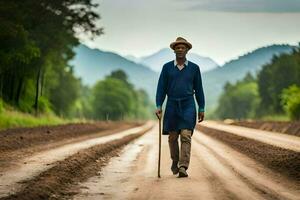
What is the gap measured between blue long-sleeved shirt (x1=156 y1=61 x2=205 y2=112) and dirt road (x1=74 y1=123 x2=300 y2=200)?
1459mm

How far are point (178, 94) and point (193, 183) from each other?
2306 mm

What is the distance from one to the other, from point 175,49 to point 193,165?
3.03m

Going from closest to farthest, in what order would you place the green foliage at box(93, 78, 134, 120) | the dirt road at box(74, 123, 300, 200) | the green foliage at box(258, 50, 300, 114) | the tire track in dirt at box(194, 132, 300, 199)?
the dirt road at box(74, 123, 300, 200), the tire track in dirt at box(194, 132, 300, 199), the green foliage at box(258, 50, 300, 114), the green foliage at box(93, 78, 134, 120)

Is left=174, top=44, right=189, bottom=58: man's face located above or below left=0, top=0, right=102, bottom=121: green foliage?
below

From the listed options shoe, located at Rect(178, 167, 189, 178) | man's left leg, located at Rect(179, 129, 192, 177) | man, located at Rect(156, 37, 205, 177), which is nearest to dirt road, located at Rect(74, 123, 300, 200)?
shoe, located at Rect(178, 167, 189, 178)

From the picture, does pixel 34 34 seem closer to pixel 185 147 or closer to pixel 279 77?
pixel 185 147

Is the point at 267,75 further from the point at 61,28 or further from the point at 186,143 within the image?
the point at 186,143

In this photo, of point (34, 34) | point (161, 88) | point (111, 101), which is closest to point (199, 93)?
point (161, 88)

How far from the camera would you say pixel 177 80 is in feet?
39.1

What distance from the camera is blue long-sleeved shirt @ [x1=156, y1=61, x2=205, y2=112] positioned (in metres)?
11.9

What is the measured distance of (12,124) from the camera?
113 feet

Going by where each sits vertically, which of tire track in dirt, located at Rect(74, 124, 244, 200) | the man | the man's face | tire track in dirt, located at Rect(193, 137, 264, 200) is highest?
the man's face

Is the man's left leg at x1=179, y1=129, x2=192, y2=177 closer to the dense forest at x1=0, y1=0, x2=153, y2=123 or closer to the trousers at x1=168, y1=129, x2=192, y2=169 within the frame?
the trousers at x1=168, y1=129, x2=192, y2=169

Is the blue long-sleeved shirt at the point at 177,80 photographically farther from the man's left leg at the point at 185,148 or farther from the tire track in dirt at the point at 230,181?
the tire track in dirt at the point at 230,181
